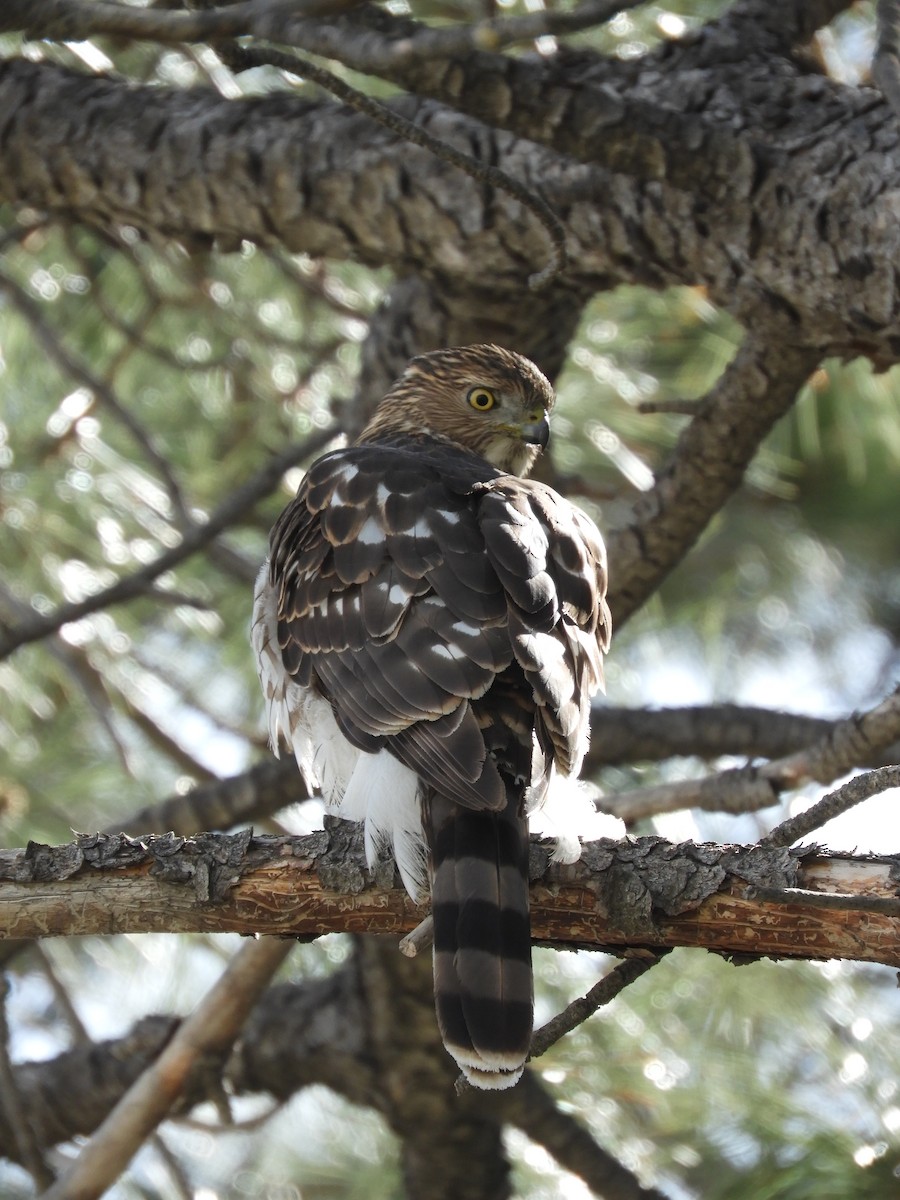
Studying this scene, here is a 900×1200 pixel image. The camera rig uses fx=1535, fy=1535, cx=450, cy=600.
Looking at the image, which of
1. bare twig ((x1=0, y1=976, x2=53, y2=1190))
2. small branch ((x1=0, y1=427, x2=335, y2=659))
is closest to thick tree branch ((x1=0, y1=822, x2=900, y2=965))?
bare twig ((x1=0, y1=976, x2=53, y2=1190))

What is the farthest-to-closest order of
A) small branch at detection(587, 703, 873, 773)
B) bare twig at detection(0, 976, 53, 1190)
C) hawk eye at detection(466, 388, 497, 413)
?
1. small branch at detection(587, 703, 873, 773)
2. hawk eye at detection(466, 388, 497, 413)
3. bare twig at detection(0, 976, 53, 1190)

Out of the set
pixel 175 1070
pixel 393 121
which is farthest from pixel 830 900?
pixel 175 1070

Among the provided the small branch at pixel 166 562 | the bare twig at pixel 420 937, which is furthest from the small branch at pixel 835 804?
Result: the small branch at pixel 166 562

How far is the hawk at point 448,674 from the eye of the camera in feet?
8.05

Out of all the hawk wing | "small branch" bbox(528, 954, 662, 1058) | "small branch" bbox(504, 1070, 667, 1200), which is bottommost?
"small branch" bbox(504, 1070, 667, 1200)

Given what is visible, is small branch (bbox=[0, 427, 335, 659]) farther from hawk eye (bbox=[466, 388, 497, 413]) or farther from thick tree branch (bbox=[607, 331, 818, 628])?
thick tree branch (bbox=[607, 331, 818, 628])

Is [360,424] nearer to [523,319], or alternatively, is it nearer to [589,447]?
[523,319]

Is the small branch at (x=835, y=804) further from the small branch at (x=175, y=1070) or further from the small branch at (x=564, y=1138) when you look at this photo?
the small branch at (x=564, y=1138)

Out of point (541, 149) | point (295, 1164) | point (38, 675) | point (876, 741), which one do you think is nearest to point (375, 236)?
Result: point (541, 149)

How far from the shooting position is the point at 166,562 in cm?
415

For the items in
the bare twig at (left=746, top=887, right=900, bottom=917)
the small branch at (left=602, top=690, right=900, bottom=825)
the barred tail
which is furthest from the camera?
the small branch at (left=602, top=690, right=900, bottom=825)

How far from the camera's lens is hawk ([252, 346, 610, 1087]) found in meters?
2.45

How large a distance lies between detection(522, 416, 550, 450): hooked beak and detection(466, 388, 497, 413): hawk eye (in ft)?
0.38

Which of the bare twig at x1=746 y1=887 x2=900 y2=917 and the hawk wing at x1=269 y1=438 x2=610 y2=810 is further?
the hawk wing at x1=269 y1=438 x2=610 y2=810
